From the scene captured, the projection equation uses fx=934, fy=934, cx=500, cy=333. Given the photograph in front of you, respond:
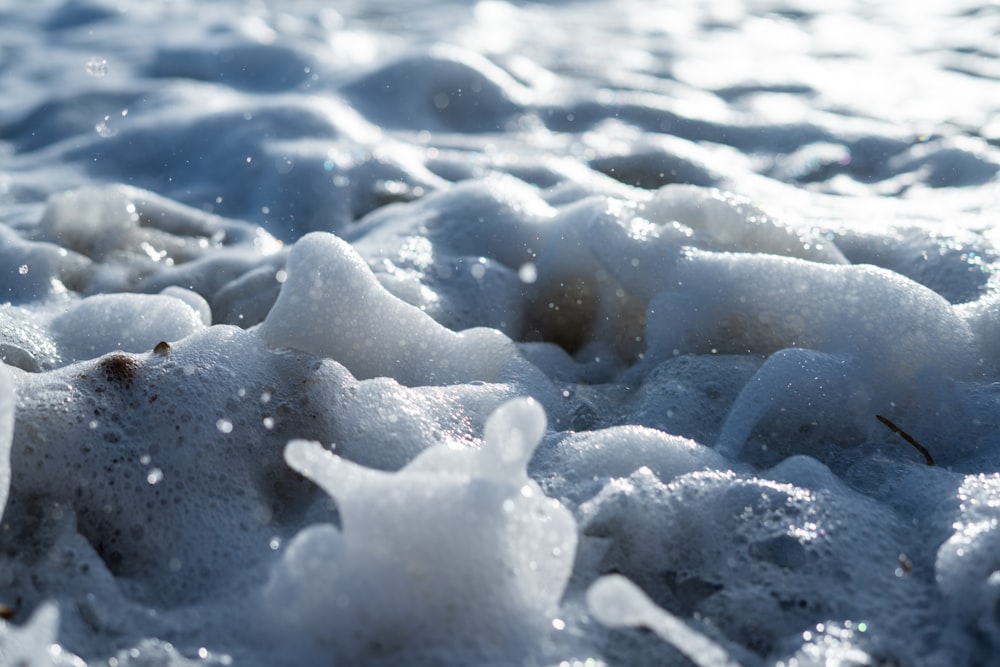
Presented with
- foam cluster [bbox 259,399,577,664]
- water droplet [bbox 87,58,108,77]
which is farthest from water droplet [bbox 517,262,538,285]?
water droplet [bbox 87,58,108,77]

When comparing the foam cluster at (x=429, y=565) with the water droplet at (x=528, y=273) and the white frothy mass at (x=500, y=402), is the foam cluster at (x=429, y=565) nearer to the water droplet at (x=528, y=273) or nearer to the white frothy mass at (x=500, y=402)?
the white frothy mass at (x=500, y=402)

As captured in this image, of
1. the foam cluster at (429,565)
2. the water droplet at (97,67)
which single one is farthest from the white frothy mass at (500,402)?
the water droplet at (97,67)

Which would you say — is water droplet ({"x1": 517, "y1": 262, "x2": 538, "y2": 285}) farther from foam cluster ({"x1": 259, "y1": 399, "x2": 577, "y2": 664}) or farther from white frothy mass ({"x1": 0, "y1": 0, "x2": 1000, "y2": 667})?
foam cluster ({"x1": 259, "y1": 399, "x2": 577, "y2": 664})

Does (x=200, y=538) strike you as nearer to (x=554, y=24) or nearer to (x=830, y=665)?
(x=830, y=665)

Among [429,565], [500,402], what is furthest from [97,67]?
[429,565]

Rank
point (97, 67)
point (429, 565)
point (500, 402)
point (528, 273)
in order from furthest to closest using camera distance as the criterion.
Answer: point (97, 67), point (528, 273), point (500, 402), point (429, 565)

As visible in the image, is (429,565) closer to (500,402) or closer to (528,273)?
(500,402)

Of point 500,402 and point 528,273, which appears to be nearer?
point 500,402

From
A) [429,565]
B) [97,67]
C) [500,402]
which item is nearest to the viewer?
[429,565]

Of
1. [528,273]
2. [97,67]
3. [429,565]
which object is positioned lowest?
[97,67]
